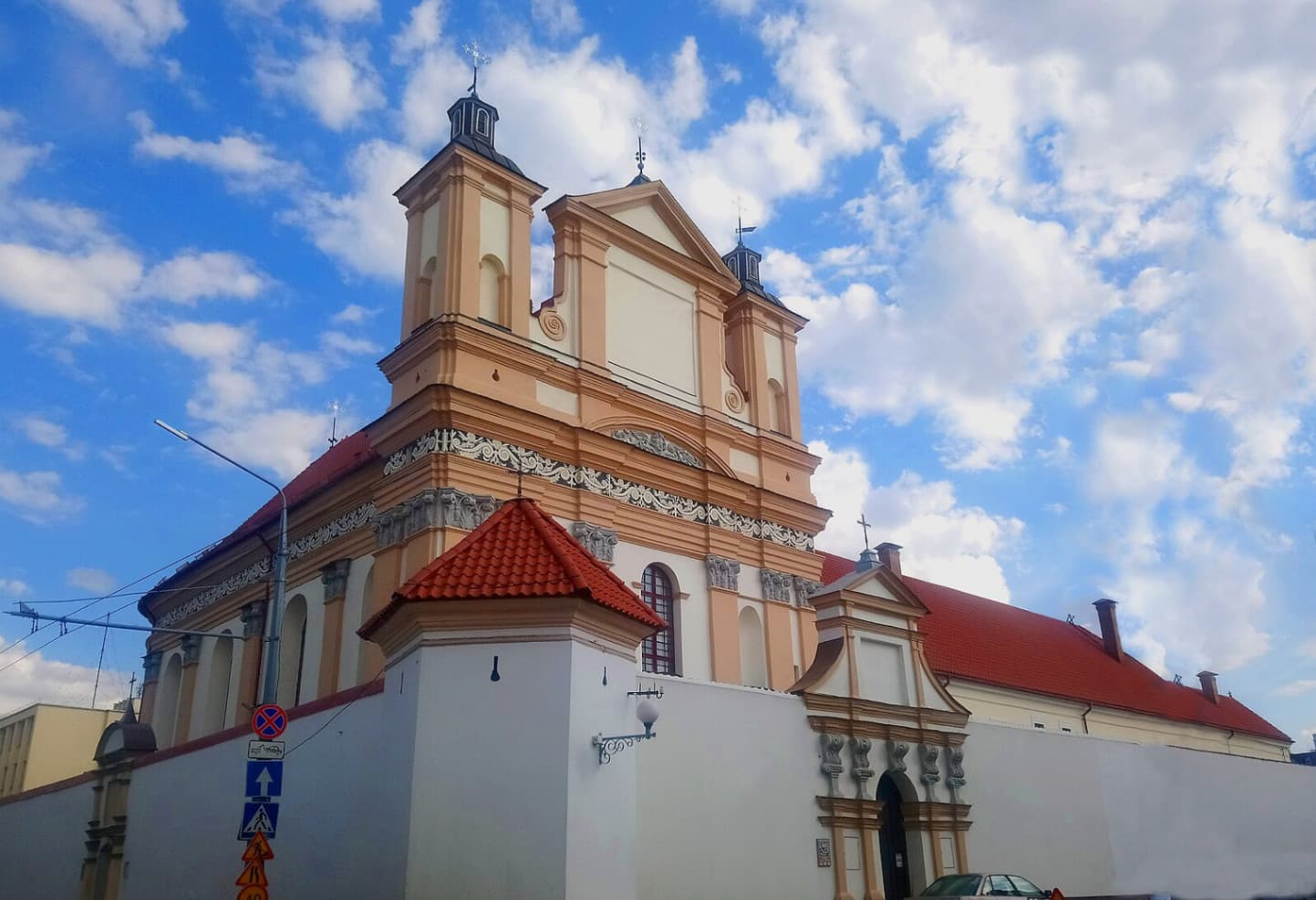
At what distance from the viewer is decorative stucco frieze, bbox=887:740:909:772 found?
17.9 metres

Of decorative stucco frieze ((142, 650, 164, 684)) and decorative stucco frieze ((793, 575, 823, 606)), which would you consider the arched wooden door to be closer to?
decorative stucco frieze ((793, 575, 823, 606))

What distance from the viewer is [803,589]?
2555 centimetres

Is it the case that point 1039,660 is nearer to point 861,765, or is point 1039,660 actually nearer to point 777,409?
point 777,409

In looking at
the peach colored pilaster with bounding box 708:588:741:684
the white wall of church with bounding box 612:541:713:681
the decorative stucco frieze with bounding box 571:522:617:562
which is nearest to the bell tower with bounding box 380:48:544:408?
the decorative stucco frieze with bounding box 571:522:617:562

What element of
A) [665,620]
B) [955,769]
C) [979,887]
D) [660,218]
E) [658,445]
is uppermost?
[660,218]

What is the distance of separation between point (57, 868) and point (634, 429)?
13685 millimetres

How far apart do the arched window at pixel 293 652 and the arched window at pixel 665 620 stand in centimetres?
726

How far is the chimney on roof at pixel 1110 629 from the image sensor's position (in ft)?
146

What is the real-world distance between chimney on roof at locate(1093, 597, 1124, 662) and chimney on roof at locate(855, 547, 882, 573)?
92.5 feet

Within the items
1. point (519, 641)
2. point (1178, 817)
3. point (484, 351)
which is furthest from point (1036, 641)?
point (519, 641)

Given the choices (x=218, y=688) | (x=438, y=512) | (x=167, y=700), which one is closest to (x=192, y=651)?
(x=218, y=688)

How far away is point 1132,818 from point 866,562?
Result: 7.58 m

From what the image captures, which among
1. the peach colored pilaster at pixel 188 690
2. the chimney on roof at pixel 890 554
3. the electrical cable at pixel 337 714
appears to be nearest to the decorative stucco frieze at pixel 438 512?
the electrical cable at pixel 337 714

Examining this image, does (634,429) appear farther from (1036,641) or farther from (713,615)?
(1036,641)
